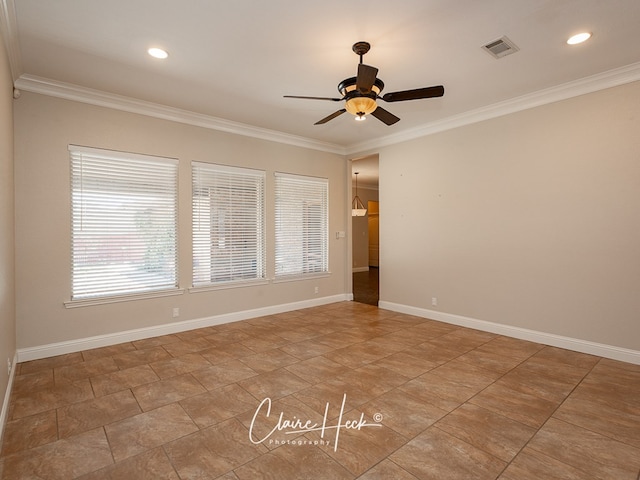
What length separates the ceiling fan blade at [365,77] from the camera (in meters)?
2.54

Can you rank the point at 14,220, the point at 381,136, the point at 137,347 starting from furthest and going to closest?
the point at 381,136
the point at 137,347
the point at 14,220

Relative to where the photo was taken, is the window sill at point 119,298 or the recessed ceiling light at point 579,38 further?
the window sill at point 119,298

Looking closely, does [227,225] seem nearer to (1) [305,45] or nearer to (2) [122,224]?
(2) [122,224]

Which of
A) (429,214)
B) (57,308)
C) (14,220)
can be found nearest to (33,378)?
(57,308)

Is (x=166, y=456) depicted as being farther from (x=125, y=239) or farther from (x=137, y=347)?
(x=125, y=239)

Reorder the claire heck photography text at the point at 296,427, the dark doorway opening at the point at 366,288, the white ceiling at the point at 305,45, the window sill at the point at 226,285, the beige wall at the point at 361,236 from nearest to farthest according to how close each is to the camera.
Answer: the claire heck photography text at the point at 296,427 < the white ceiling at the point at 305,45 < the window sill at the point at 226,285 < the dark doorway opening at the point at 366,288 < the beige wall at the point at 361,236

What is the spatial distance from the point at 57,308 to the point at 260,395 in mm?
2690

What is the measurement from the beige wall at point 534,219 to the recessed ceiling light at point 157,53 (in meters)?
3.86

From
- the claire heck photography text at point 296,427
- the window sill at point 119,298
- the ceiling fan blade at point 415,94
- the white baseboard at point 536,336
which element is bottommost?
the claire heck photography text at point 296,427

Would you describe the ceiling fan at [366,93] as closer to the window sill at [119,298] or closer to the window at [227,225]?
the window at [227,225]

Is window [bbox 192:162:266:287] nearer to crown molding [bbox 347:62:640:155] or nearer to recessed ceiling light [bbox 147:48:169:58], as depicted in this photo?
recessed ceiling light [bbox 147:48:169:58]

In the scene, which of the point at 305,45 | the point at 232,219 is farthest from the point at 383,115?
the point at 232,219

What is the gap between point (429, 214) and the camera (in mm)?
5355

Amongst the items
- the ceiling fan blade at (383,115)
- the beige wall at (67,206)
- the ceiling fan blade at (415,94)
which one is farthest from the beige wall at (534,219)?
the beige wall at (67,206)
